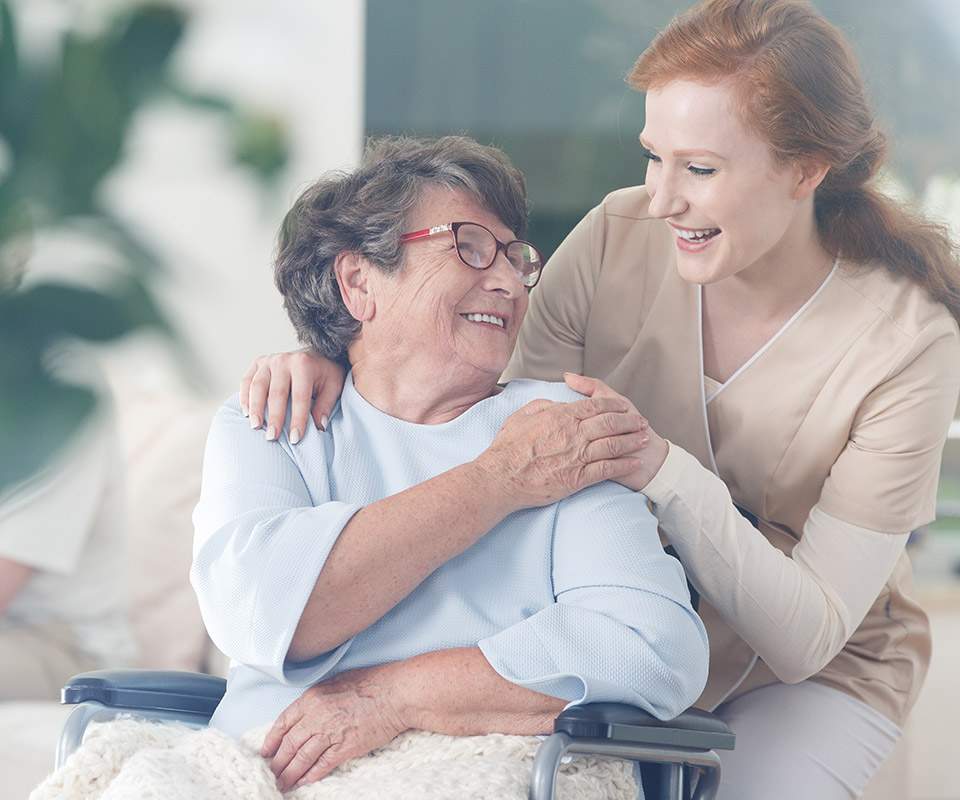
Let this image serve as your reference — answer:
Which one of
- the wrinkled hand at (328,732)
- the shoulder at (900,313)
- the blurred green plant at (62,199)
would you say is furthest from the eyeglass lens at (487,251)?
the blurred green plant at (62,199)

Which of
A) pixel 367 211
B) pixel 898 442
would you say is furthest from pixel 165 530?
pixel 898 442

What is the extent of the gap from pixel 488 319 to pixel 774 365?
46 centimetres

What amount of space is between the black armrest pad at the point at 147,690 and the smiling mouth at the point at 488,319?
1.95 ft

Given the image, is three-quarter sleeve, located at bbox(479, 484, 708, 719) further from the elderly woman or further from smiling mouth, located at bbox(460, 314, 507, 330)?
smiling mouth, located at bbox(460, 314, 507, 330)

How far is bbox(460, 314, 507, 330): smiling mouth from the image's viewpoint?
5.67ft

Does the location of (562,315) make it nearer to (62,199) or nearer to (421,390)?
(421,390)

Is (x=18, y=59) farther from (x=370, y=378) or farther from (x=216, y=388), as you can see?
(x=370, y=378)

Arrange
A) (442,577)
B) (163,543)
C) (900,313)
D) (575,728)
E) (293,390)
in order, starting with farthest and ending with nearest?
1. (163,543)
2. (900,313)
3. (293,390)
4. (442,577)
5. (575,728)

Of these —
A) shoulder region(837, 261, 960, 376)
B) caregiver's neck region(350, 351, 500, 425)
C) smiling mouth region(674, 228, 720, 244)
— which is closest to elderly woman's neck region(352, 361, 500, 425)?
caregiver's neck region(350, 351, 500, 425)

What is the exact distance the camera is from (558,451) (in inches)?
62.5

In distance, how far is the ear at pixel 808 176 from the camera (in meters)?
1.78

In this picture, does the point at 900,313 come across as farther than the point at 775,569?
Yes

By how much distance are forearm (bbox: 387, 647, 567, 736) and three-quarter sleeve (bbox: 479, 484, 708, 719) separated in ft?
0.06

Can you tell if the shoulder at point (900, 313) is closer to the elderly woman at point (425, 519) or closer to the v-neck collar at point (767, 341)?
the v-neck collar at point (767, 341)
